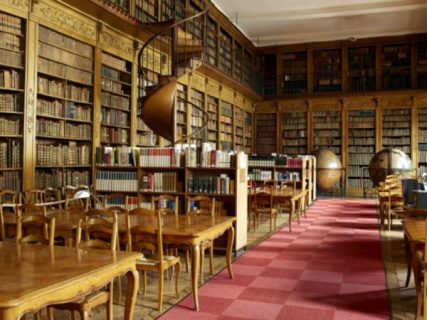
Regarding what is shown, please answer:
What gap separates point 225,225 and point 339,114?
11720 millimetres

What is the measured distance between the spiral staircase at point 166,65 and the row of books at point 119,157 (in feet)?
1.51

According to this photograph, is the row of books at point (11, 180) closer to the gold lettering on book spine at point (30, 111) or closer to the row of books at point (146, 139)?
the gold lettering on book spine at point (30, 111)

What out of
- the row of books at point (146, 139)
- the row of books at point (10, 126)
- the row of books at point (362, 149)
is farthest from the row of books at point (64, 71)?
the row of books at point (362, 149)

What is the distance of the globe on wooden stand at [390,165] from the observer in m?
12.4

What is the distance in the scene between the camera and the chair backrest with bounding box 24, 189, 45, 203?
5.56 meters

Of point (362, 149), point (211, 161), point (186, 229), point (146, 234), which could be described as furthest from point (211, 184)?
point (362, 149)

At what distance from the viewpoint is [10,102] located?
19.4ft

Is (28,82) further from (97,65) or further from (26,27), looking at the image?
(97,65)

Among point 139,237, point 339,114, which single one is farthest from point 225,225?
point 339,114

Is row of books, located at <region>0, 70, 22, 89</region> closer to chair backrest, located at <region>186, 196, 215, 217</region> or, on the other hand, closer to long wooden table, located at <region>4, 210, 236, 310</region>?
long wooden table, located at <region>4, 210, 236, 310</region>

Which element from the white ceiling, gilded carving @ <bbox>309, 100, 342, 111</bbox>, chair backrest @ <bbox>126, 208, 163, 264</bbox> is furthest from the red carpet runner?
gilded carving @ <bbox>309, 100, 342, 111</bbox>

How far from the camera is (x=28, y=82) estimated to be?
6.03 m

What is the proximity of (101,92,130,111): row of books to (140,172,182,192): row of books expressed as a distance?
196 centimetres

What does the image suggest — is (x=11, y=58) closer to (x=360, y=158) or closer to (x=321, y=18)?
(x=321, y=18)
